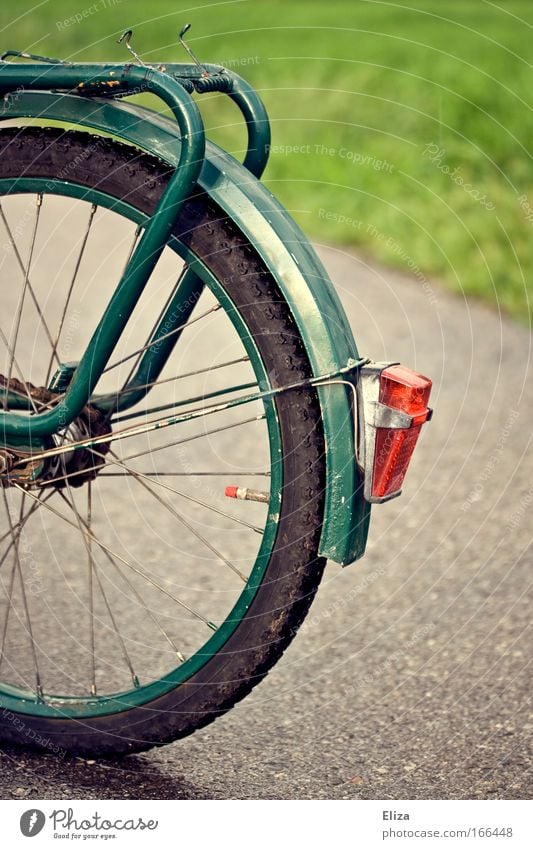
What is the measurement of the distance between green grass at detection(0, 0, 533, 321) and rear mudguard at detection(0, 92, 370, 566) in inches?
114

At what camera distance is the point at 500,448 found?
4301 mm

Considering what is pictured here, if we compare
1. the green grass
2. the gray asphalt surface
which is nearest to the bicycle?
the gray asphalt surface

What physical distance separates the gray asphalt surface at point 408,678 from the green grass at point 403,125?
5.68 ft

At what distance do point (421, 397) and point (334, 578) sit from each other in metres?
1.47

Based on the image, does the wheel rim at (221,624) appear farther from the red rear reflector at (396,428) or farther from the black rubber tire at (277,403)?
the red rear reflector at (396,428)

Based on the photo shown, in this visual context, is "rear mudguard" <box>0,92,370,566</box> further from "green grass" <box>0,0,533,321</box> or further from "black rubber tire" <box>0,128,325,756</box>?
"green grass" <box>0,0,533,321</box>

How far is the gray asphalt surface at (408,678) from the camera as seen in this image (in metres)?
2.34

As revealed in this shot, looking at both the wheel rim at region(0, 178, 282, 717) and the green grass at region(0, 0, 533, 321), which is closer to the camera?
the wheel rim at region(0, 178, 282, 717)

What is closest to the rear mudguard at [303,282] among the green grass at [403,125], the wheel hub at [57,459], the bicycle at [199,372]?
the bicycle at [199,372]

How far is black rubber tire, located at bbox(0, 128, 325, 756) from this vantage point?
2121 millimetres

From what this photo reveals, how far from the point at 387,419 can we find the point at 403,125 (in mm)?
6374

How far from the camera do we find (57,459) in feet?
7.68

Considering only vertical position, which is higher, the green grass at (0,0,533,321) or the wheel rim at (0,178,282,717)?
the green grass at (0,0,533,321)
